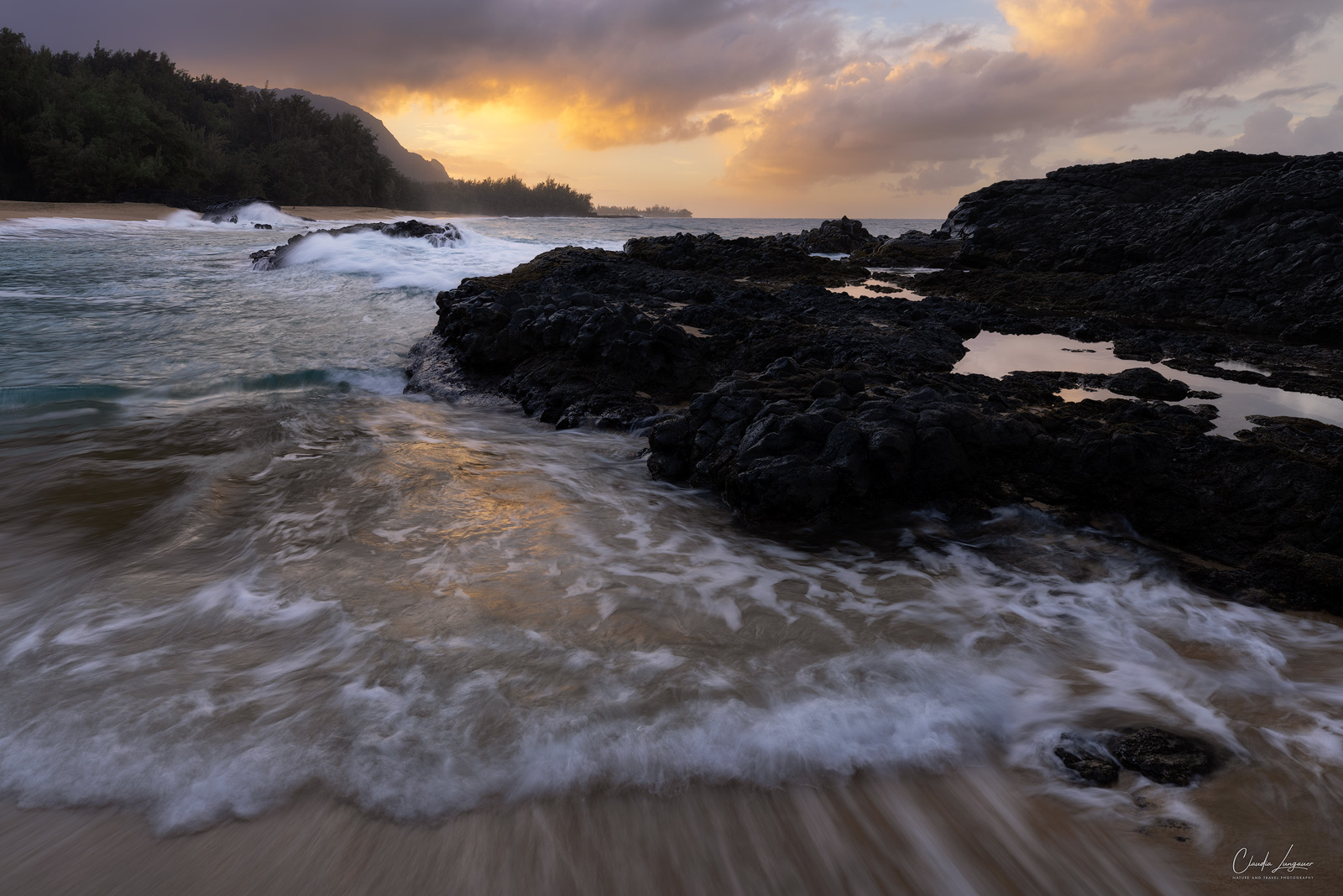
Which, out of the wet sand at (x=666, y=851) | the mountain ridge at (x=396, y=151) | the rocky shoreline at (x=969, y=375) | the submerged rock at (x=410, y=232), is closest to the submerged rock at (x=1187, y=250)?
the rocky shoreline at (x=969, y=375)

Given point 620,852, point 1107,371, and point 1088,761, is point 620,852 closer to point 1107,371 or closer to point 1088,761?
point 1088,761

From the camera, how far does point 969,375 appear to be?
5.07 m

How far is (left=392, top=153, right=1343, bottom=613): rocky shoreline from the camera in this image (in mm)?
3457

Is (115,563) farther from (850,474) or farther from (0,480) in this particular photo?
(850,474)

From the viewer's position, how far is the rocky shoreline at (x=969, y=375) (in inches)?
136

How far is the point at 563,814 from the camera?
1.92 m

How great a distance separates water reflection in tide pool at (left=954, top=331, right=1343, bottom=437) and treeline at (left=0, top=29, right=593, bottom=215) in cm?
4952

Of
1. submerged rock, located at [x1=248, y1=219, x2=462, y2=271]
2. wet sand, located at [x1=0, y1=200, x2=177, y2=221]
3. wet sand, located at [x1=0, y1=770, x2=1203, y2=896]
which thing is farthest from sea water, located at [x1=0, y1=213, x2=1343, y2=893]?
wet sand, located at [x1=0, y1=200, x2=177, y2=221]

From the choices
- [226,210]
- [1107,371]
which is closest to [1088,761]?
[1107,371]

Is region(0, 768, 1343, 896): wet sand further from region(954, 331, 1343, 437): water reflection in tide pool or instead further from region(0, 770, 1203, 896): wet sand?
region(954, 331, 1343, 437): water reflection in tide pool
